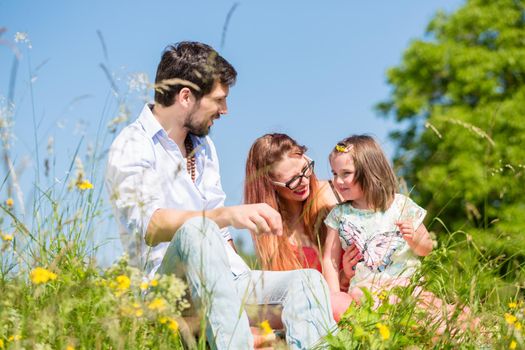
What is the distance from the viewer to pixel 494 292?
3.43 meters

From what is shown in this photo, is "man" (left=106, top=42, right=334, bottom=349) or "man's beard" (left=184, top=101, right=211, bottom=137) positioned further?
"man's beard" (left=184, top=101, right=211, bottom=137)

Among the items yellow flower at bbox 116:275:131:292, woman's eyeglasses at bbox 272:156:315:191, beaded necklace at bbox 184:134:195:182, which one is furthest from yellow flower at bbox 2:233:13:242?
woman's eyeglasses at bbox 272:156:315:191

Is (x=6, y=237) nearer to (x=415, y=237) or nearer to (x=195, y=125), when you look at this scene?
(x=195, y=125)

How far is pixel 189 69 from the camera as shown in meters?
3.87

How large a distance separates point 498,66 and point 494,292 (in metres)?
12.5

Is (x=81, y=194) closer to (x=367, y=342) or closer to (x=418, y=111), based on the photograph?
(x=367, y=342)

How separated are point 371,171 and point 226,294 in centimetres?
164

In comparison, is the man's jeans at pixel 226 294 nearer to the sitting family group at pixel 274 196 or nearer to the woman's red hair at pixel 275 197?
the sitting family group at pixel 274 196

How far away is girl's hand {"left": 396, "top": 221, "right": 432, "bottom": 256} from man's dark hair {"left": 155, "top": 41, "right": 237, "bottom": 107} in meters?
1.28

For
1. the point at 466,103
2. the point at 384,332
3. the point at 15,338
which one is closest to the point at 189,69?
the point at 384,332

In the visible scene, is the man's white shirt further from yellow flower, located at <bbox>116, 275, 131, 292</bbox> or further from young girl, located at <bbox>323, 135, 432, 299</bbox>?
young girl, located at <bbox>323, 135, 432, 299</bbox>

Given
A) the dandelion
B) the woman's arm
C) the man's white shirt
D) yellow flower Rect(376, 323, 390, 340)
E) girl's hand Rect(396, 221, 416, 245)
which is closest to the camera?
the dandelion

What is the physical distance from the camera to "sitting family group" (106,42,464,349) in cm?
297

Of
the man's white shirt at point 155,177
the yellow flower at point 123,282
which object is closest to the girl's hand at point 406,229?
the man's white shirt at point 155,177
